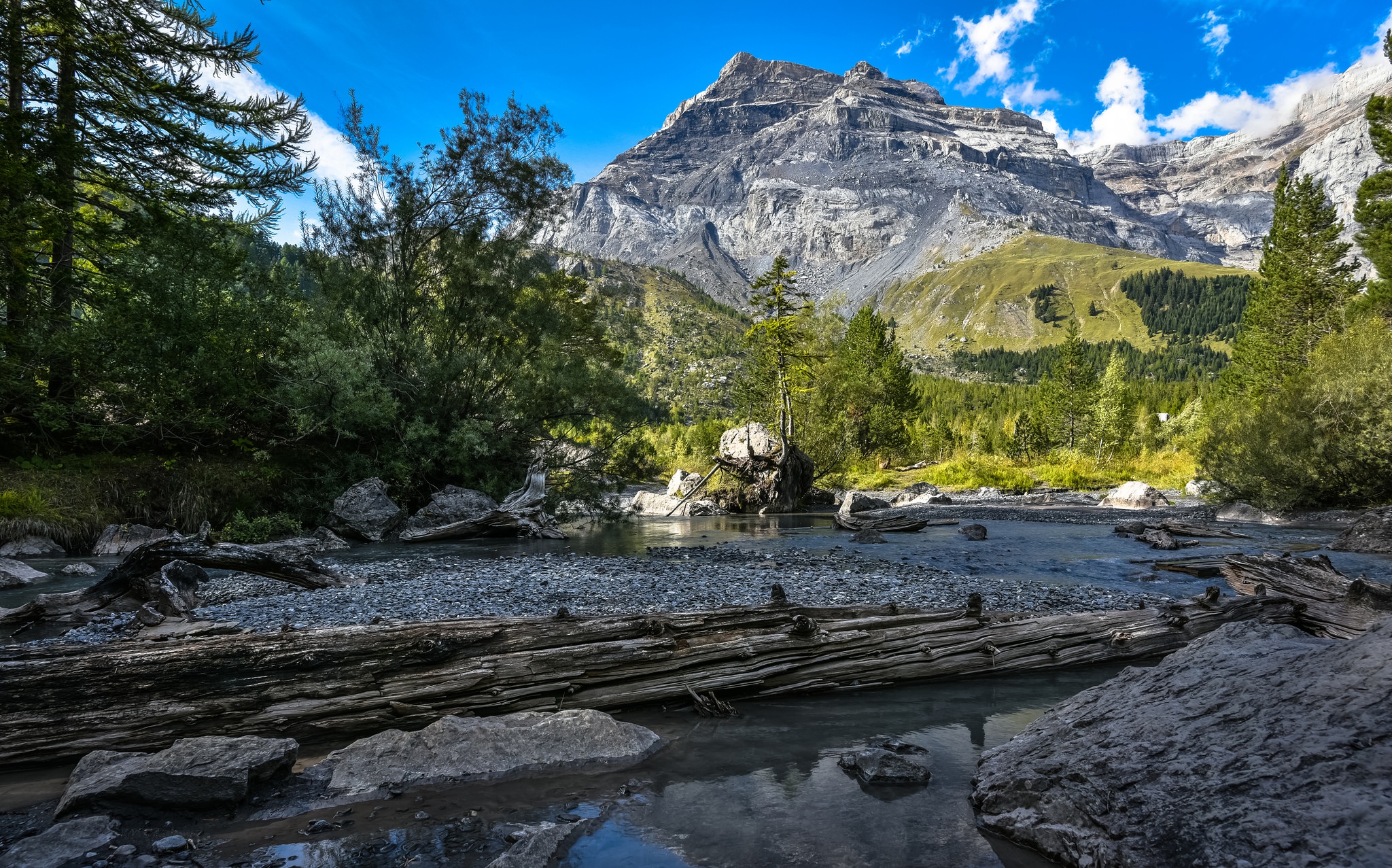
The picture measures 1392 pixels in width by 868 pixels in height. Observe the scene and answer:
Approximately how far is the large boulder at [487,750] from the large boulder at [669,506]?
3267cm

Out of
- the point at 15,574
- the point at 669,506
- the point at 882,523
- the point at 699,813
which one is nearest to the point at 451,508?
the point at 15,574

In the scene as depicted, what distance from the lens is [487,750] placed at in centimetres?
479

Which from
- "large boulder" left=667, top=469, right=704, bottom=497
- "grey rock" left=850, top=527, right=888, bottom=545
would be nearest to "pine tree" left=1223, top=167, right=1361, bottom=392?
"grey rock" left=850, top=527, right=888, bottom=545

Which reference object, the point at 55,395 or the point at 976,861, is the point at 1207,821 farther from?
the point at 55,395

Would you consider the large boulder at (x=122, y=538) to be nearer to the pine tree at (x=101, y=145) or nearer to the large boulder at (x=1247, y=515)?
the pine tree at (x=101, y=145)

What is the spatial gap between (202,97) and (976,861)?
24591 mm

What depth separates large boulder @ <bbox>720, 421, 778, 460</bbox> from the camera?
37.6 metres

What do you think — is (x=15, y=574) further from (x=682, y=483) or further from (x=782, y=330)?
(x=782, y=330)

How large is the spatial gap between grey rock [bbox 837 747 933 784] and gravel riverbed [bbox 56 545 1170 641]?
11.1 feet

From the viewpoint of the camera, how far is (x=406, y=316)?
2444 cm

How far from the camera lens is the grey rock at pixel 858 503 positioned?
2952cm

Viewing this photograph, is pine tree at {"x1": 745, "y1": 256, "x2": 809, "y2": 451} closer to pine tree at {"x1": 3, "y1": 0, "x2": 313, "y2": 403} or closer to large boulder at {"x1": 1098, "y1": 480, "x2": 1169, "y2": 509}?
large boulder at {"x1": 1098, "y1": 480, "x2": 1169, "y2": 509}

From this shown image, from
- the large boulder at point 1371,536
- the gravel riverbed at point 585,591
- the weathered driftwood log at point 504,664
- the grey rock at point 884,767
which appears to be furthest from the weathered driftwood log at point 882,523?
the grey rock at point 884,767

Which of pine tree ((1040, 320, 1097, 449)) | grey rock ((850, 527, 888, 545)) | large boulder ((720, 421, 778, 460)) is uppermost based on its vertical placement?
pine tree ((1040, 320, 1097, 449))
